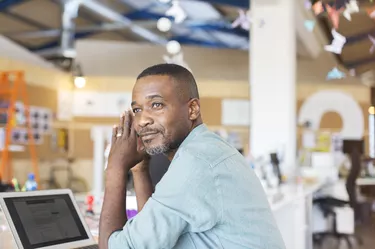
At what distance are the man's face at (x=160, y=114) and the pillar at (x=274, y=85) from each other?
201 inches

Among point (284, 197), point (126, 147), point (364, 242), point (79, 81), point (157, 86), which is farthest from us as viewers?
point (79, 81)

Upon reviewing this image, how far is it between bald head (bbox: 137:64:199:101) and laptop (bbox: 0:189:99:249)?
0.50 metres

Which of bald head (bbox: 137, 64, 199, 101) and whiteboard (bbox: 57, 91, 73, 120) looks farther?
whiteboard (bbox: 57, 91, 73, 120)

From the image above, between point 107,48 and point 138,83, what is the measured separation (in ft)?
32.1

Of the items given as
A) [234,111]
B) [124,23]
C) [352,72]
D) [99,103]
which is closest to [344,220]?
[234,111]

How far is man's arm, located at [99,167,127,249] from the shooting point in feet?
4.51

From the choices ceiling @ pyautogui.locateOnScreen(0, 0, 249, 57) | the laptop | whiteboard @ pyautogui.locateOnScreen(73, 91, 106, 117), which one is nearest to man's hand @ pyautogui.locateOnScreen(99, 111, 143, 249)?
the laptop

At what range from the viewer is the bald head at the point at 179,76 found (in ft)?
4.52

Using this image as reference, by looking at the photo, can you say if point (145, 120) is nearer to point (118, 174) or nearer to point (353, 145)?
point (118, 174)

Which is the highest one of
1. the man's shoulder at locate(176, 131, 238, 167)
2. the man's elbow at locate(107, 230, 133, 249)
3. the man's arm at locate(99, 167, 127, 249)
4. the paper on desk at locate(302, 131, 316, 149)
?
the paper on desk at locate(302, 131, 316, 149)

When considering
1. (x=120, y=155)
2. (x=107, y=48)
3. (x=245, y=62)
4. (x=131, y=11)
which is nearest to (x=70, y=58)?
(x=107, y=48)

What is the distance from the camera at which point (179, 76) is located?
1378mm

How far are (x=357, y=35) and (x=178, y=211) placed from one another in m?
8.74

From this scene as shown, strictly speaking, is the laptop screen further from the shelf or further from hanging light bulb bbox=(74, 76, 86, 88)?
hanging light bulb bbox=(74, 76, 86, 88)
